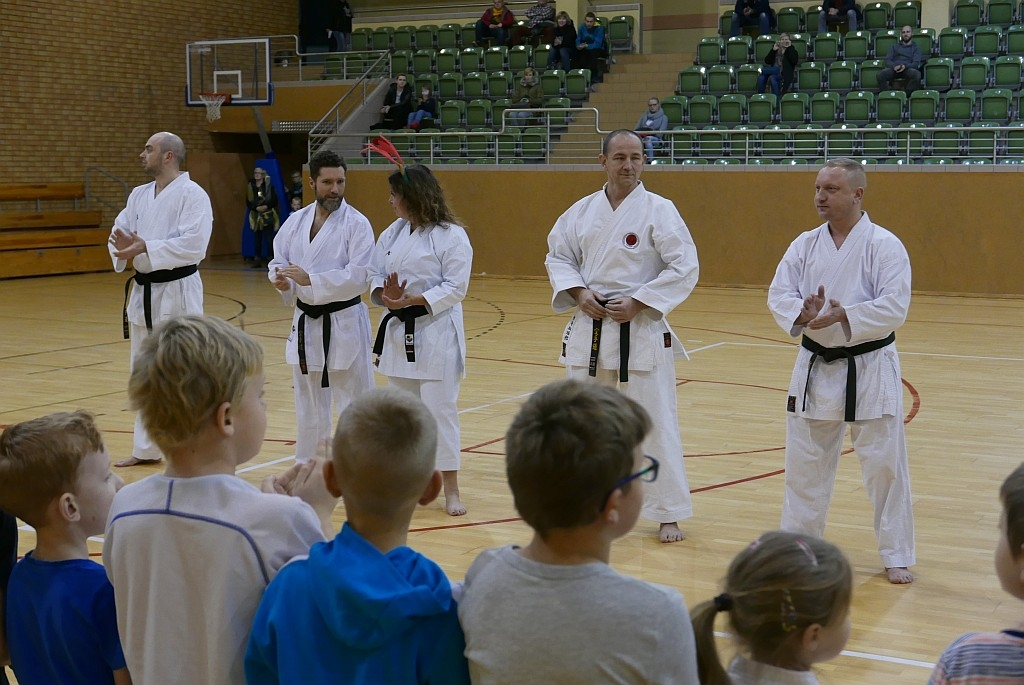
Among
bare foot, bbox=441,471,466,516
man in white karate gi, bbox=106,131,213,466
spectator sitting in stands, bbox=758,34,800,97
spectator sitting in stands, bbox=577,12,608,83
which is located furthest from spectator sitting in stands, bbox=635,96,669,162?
bare foot, bbox=441,471,466,516

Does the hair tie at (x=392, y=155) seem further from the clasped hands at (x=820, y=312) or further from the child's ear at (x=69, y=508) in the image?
the child's ear at (x=69, y=508)

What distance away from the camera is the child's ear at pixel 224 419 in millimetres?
2010

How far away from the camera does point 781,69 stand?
1728 centimetres

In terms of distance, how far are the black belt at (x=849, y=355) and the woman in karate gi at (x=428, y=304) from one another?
6.13 ft

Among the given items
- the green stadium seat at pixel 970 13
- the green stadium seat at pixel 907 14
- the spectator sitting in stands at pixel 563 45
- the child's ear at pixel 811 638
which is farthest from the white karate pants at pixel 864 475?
the spectator sitting in stands at pixel 563 45

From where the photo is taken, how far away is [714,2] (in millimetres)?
21359

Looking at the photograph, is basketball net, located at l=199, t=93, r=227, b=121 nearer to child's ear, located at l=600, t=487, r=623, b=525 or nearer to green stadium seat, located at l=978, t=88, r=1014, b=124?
green stadium seat, located at l=978, t=88, r=1014, b=124

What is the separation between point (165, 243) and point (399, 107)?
12868mm

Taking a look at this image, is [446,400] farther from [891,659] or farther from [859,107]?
[859,107]

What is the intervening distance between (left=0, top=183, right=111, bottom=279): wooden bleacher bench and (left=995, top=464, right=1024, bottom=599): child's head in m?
18.6

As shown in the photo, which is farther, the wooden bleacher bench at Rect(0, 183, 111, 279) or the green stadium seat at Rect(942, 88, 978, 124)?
the wooden bleacher bench at Rect(0, 183, 111, 279)

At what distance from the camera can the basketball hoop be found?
63.5 ft

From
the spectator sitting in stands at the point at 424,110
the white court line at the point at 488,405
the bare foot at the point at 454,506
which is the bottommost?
the white court line at the point at 488,405

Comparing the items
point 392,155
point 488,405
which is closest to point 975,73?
point 488,405
